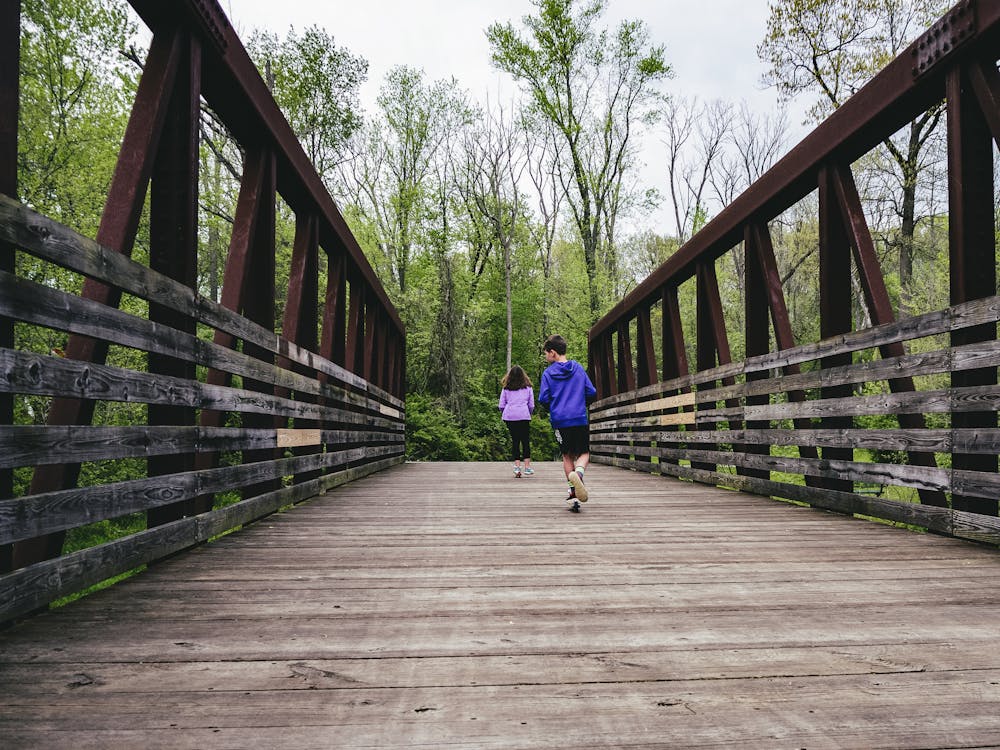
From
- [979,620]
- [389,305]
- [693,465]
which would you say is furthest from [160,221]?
[389,305]

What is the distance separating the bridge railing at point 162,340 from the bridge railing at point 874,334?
3.77 meters

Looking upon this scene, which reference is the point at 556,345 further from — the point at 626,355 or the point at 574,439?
the point at 626,355

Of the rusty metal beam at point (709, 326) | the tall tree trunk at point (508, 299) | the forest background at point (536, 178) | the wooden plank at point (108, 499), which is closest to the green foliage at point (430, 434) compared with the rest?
the forest background at point (536, 178)

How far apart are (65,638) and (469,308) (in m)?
21.2

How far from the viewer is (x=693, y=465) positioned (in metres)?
7.52

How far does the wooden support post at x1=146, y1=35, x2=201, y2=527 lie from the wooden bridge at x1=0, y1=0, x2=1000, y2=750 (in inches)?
0.6

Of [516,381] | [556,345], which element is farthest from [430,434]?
[556,345]

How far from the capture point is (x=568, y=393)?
18.5ft

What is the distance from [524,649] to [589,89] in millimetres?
25304

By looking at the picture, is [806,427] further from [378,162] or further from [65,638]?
[378,162]

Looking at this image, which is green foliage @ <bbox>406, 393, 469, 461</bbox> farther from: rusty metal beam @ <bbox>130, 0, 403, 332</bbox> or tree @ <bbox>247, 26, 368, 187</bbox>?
rusty metal beam @ <bbox>130, 0, 403, 332</bbox>

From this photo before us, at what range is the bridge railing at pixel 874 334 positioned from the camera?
131 inches

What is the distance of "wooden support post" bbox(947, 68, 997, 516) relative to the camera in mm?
3418

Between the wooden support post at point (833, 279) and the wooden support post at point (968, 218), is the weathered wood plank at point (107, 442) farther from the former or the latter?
the wooden support post at point (833, 279)
